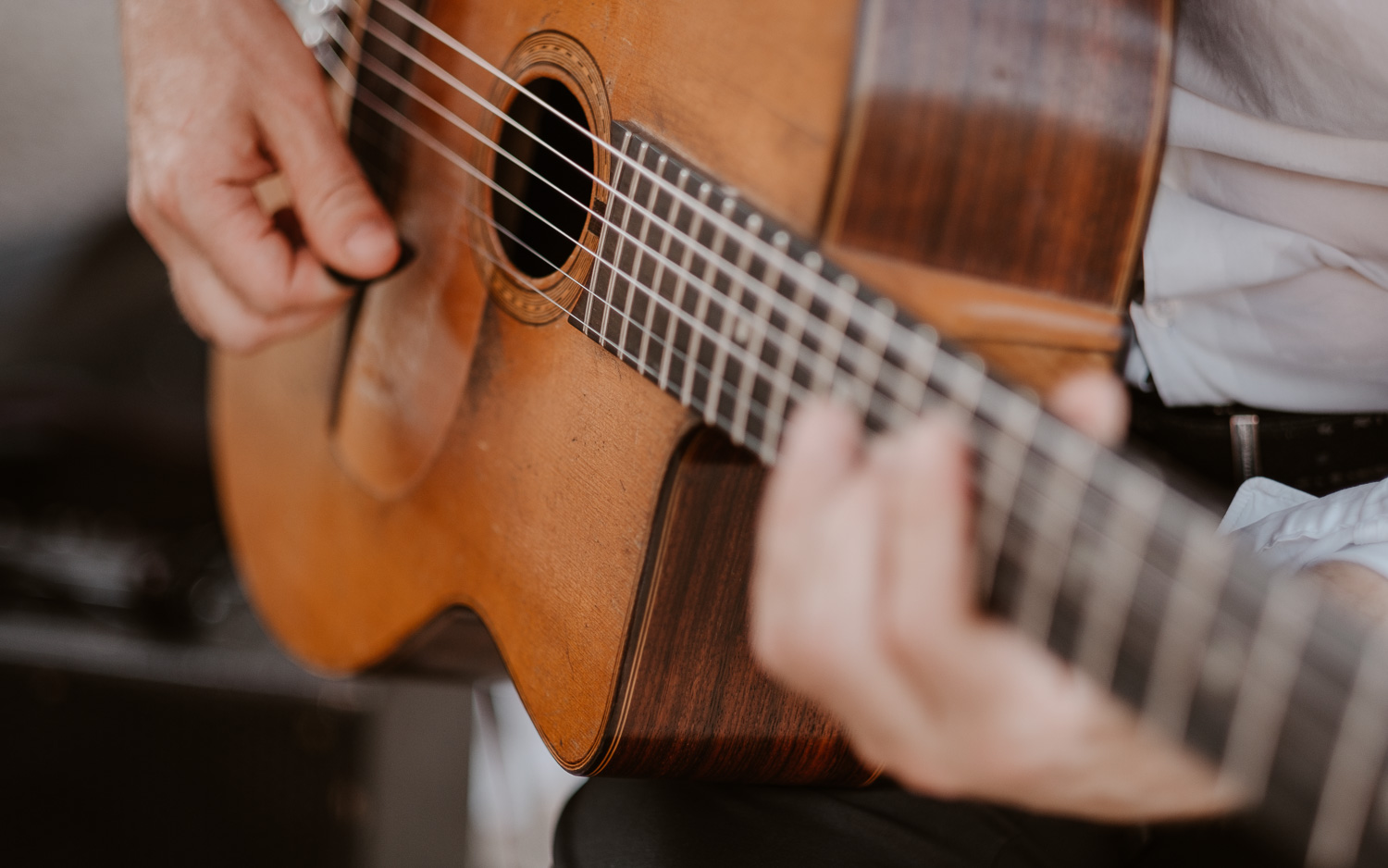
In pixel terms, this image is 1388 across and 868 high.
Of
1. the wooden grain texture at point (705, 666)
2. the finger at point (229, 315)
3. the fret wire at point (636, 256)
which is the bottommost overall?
the wooden grain texture at point (705, 666)

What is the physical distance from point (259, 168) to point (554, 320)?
1.25 ft

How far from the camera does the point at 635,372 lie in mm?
556

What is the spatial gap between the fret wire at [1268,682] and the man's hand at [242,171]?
2.11 feet

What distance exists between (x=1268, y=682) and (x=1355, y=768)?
0.11 ft

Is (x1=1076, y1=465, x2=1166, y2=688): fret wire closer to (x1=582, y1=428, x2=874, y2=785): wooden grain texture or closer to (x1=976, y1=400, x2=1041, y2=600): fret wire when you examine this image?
(x1=976, y1=400, x2=1041, y2=600): fret wire

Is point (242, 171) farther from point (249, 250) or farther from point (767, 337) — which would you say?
point (767, 337)

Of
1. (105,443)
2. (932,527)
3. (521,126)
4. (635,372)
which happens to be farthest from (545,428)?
(105,443)

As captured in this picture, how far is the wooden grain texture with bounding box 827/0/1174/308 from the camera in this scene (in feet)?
1.42

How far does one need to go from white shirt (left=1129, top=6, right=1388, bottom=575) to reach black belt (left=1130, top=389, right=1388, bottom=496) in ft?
Answer: 0.04

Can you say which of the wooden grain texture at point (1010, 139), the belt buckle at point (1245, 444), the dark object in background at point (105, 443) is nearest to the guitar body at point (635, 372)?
the wooden grain texture at point (1010, 139)

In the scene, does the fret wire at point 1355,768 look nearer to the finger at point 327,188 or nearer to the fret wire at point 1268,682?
the fret wire at point 1268,682

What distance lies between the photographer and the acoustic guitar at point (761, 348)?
1.10 ft

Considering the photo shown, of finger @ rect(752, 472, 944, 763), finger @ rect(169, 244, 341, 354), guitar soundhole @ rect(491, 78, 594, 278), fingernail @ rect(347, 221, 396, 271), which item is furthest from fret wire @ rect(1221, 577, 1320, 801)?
finger @ rect(169, 244, 341, 354)

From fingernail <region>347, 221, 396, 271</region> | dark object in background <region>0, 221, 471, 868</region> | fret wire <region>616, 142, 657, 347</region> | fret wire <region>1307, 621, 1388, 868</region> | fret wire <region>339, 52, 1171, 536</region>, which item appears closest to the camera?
fret wire <region>1307, 621, 1388, 868</region>
